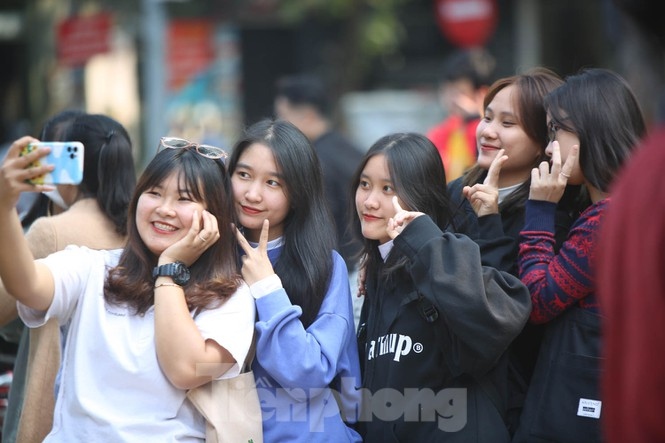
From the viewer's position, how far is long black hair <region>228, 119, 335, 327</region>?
321 centimetres

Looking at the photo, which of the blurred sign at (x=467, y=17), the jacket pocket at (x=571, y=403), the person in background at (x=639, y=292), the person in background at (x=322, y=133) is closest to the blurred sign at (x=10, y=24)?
the blurred sign at (x=467, y=17)

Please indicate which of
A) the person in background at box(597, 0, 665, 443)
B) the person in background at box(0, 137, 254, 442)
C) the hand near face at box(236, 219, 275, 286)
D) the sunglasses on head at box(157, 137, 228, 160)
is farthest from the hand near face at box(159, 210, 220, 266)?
the person in background at box(597, 0, 665, 443)

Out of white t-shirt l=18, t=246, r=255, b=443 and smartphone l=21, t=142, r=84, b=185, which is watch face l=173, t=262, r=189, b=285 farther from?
smartphone l=21, t=142, r=84, b=185

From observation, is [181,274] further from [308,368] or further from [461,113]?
[461,113]

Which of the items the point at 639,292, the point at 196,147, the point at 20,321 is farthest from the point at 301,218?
the point at 639,292

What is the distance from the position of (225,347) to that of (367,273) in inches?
27.3

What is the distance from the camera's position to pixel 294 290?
321cm

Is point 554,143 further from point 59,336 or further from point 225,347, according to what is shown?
point 59,336

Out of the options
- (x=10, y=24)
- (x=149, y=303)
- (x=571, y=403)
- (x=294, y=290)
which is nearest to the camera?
(x=571, y=403)

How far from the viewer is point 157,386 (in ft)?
9.68

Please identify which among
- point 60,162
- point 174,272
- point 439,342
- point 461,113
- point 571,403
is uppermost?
point 461,113

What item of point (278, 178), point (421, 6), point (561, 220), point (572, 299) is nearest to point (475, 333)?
point (572, 299)

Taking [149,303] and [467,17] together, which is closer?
[149,303]

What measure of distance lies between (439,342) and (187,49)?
33.0ft
